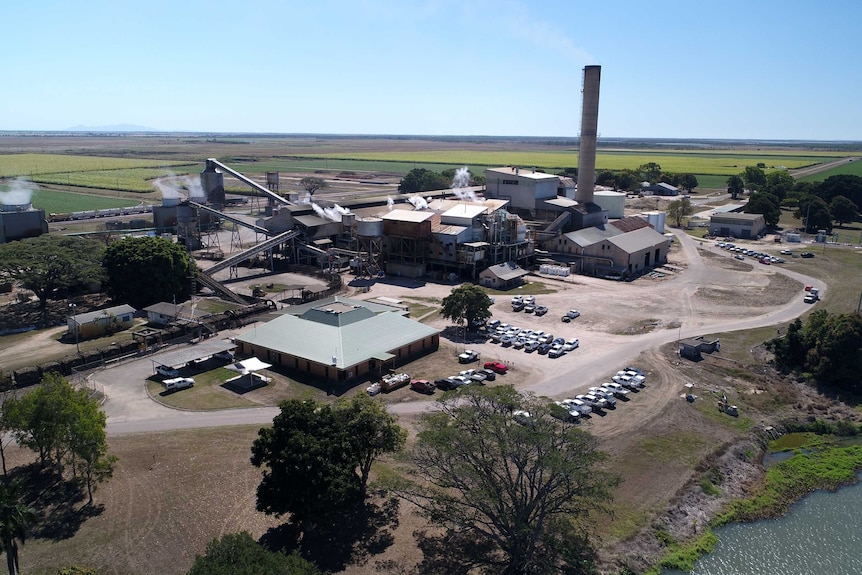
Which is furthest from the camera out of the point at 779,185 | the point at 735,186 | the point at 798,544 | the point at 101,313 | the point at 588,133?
the point at 735,186

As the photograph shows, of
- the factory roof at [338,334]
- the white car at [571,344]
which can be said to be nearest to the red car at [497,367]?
the factory roof at [338,334]

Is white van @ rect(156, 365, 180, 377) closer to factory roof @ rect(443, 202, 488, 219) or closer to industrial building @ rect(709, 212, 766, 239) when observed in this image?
factory roof @ rect(443, 202, 488, 219)

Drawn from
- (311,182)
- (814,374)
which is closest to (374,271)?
(814,374)

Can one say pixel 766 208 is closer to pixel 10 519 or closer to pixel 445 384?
pixel 445 384

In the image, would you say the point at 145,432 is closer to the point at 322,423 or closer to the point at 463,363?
the point at 322,423

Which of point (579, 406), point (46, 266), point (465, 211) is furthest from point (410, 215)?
point (579, 406)

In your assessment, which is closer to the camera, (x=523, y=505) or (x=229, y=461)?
(x=523, y=505)

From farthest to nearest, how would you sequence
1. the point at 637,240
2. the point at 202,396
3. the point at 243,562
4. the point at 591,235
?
1. the point at 591,235
2. the point at 637,240
3. the point at 202,396
4. the point at 243,562
